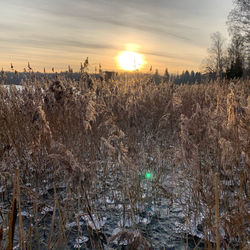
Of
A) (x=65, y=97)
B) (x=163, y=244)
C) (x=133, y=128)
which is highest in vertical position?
(x=65, y=97)

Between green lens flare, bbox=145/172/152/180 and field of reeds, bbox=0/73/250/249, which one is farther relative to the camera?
green lens flare, bbox=145/172/152/180

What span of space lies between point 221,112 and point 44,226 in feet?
6.60

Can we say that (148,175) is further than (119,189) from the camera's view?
Yes

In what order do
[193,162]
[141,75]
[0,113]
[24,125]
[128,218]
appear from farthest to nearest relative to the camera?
1. [141,75]
2. [24,125]
3. [0,113]
4. [128,218]
5. [193,162]

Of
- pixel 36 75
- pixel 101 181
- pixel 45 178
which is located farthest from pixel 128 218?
pixel 36 75

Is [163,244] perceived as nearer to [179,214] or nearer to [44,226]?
[179,214]

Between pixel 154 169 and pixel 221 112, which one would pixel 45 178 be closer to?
pixel 154 169

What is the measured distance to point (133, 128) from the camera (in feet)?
11.2

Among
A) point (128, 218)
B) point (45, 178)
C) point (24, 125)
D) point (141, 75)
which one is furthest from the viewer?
point (141, 75)

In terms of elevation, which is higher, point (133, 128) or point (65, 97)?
point (65, 97)

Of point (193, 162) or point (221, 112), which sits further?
point (221, 112)

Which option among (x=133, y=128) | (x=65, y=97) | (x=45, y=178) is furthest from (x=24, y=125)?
(x=133, y=128)

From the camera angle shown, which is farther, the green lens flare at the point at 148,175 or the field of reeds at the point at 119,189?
the green lens flare at the point at 148,175

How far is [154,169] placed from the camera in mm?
2633
